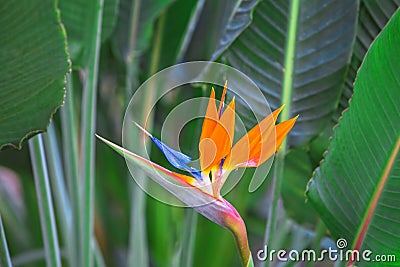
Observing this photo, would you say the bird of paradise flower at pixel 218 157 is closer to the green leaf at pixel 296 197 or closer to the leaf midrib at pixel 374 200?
the leaf midrib at pixel 374 200

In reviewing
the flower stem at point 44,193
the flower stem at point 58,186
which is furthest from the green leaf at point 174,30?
the flower stem at point 44,193

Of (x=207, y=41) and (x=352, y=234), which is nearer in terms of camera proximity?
(x=352, y=234)

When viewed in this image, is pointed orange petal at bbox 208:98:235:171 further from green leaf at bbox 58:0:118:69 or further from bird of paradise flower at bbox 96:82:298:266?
green leaf at bbox 58:0:118:69

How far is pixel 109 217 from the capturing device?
3.63ft

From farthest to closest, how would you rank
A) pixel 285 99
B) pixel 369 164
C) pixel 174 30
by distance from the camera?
1. pixel 174 30
2. pixel 285 99
3. pixel 369 164

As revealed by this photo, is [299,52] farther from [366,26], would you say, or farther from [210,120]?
[210,120]

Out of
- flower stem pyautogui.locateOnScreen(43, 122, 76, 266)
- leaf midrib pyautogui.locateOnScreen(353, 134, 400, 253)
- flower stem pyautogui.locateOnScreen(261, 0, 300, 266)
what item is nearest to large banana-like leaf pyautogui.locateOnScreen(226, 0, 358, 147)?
flower stem pyautogui.locateOnScreen(261, 0, 300, 266)

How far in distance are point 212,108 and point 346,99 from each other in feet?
0.95

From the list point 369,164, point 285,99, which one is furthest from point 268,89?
point 369,164

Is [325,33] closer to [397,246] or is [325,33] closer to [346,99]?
[346,99]

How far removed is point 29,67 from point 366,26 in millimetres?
331

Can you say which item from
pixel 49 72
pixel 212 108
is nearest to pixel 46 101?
pixel 49 72

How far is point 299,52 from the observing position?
0.58 metres

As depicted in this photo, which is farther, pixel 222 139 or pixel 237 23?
pixel 237 23
